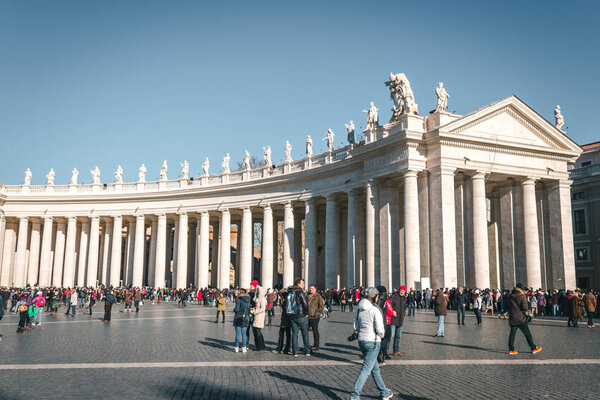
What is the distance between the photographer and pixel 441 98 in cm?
4097

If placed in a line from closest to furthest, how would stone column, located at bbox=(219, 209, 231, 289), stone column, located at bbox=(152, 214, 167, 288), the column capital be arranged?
the column capital
stone column, located at bbox=(219, 209, 231, 289)
stone column, located at bbox=(152, 214, 167, 288)

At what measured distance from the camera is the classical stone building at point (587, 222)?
5216cm

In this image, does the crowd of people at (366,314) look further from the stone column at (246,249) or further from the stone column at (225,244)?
the stone column at (225,244)

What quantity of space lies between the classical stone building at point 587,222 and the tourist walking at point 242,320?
152ft

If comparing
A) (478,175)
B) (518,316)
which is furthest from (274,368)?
(478,175)

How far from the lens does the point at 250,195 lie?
58312 mm

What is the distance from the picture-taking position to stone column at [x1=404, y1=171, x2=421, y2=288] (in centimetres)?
3884

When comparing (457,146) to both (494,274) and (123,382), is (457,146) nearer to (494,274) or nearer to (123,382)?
(494,274)

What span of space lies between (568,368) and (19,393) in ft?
39.9

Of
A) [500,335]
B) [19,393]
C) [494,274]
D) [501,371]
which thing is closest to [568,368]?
[501,371]

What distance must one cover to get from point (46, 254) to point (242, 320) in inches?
2294

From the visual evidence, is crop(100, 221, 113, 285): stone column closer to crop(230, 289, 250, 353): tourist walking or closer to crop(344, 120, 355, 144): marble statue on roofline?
crop(344, 120, 355, 144): marble statue on roofline

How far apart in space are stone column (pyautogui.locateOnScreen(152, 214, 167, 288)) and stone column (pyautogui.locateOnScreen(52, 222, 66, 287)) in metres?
13.1

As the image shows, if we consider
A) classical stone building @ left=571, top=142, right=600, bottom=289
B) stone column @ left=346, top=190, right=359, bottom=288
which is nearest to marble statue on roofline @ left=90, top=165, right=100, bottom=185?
stone column @ left=346, top=190, right=359, bottom=288
